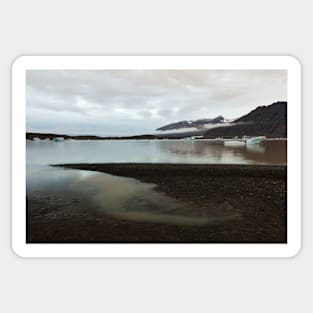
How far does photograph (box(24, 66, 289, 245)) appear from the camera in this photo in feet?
5.26

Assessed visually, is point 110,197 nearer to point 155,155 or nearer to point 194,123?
point 155,155

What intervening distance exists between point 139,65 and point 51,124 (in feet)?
2.88

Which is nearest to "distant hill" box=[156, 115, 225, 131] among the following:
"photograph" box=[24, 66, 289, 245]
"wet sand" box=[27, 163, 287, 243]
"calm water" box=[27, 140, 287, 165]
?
"photograph" box=[24, 66, 289, 245]

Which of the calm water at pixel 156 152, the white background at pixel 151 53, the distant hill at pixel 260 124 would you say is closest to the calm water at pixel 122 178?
the calm water at pixel 156 152

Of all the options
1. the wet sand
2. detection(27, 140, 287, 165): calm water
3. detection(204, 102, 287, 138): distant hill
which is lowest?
the wet sand

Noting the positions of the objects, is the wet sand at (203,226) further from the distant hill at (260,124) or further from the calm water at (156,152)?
the distant hill at (260,124)

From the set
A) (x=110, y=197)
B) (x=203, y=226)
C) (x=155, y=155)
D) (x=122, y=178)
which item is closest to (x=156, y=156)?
(x=155, y=155)

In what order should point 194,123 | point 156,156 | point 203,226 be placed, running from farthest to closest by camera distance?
point 156,156 → point 194,123 → point 203,226

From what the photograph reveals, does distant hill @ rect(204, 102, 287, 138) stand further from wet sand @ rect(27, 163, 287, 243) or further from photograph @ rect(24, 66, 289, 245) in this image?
wet sand @ rect(27, 163, 287, 243)

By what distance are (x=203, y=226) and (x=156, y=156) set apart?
2.34 ft

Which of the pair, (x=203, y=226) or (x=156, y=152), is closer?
(x=203, y=226)

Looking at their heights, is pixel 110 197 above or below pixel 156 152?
below

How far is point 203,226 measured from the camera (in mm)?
1595
